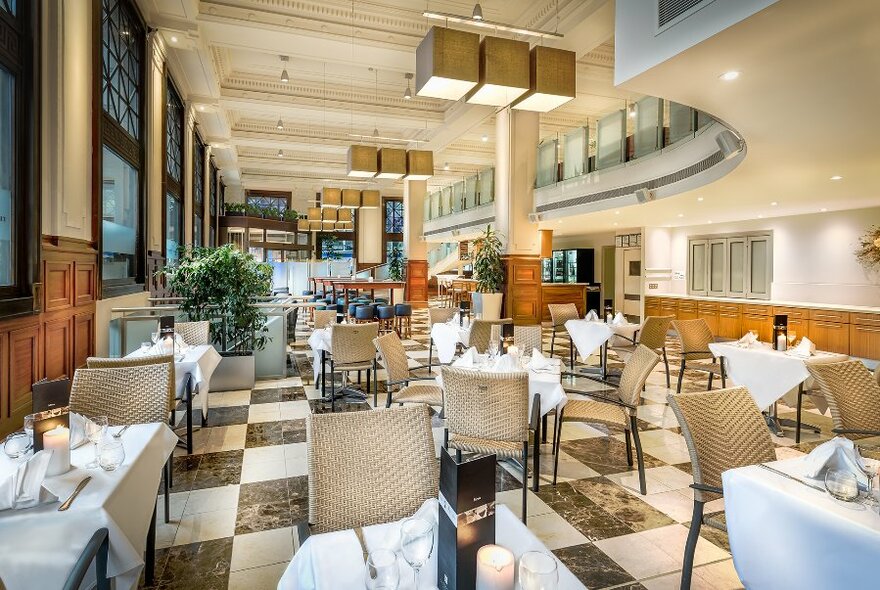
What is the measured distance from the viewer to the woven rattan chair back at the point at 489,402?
267 cm

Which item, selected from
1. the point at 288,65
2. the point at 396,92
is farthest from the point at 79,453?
the point at 396,92

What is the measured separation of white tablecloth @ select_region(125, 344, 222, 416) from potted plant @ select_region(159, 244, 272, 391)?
126 centimetres

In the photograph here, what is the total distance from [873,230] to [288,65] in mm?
10941

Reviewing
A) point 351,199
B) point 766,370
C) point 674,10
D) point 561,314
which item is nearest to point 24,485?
point 674,10

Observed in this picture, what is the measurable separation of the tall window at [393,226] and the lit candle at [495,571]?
62.9 ft

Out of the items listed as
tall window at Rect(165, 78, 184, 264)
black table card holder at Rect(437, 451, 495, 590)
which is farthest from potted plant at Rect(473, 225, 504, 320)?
black table card holder at Rect(437, 451, 495, 590)

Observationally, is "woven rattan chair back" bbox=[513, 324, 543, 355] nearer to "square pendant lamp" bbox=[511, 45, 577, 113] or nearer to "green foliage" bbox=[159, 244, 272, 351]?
"square pendant lamp" bbox=[511, 45, 577, 113]

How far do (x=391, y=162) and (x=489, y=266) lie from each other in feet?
9.22

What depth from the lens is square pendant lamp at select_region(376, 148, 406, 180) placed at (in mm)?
8430

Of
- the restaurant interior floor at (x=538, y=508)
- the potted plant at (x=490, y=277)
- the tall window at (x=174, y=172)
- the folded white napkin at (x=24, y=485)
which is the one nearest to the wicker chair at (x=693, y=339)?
the restaurant interior floor at (x=538, y=508)

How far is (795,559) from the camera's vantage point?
5.08 feet

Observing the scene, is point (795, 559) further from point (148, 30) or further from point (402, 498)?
point (148, 30)

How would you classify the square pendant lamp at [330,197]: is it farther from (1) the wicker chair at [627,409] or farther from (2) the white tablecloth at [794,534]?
(2) the white tablecloth at [794,534]

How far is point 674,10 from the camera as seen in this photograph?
307 cm
